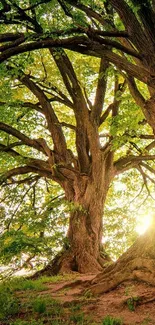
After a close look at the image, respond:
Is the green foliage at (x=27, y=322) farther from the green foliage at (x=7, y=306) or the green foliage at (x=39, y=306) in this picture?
the green foliage at (x=7, y=306)

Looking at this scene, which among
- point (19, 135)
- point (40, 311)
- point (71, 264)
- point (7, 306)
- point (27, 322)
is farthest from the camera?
point (19, 135)

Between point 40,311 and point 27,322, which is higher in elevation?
point 40,311

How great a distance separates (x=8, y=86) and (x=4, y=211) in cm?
406

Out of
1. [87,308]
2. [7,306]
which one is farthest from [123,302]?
[7,306]

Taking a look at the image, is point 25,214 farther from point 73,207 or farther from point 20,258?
point 20,258

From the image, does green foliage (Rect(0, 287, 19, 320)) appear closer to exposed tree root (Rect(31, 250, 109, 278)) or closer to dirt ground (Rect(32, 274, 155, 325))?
dirt ground (Rect(32, 274, 155, 325))

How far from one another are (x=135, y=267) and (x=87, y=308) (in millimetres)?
Answer: 1150

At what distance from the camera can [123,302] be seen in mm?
5281

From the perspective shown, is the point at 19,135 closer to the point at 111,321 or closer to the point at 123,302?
the point at 123,302

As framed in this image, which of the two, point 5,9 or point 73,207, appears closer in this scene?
point 5,9

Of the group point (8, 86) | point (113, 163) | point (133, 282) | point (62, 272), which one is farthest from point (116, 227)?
point (133, 282)

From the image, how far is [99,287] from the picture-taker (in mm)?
6047

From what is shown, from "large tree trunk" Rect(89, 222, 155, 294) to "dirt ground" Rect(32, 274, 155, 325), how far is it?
0.11 m

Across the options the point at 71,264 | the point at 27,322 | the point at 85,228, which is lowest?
the point at 27,322
